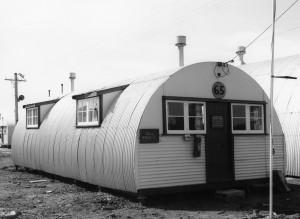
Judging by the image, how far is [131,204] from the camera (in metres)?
12.3

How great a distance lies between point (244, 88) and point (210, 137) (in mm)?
2236

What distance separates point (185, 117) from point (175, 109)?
395 mm

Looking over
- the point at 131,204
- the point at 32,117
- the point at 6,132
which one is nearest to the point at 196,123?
the point at 131,204

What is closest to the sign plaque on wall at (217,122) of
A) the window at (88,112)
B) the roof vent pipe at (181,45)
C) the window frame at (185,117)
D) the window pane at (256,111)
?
the window frame at (185,117)

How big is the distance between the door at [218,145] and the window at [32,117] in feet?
35.5

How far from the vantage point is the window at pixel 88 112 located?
50.1 ft

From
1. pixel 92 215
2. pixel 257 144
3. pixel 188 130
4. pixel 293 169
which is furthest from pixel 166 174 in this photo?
pixel 293 169

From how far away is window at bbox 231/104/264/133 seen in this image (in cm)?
1441

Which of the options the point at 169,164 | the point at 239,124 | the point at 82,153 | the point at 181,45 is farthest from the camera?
the point at 181,45

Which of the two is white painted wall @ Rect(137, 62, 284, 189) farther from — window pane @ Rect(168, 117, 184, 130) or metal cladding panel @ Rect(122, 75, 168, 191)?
window pane @ Rect(168, 117, 184, 130)

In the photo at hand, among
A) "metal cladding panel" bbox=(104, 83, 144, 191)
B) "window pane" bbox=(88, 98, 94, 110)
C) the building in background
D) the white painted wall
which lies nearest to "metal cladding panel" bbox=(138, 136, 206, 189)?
the white painted wall

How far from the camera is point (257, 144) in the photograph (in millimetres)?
14773

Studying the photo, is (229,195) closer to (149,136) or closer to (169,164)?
(169,164)

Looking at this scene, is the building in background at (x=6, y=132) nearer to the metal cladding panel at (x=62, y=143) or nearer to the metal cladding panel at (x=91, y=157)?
the metal cladding panel at (x=62, y=143)
